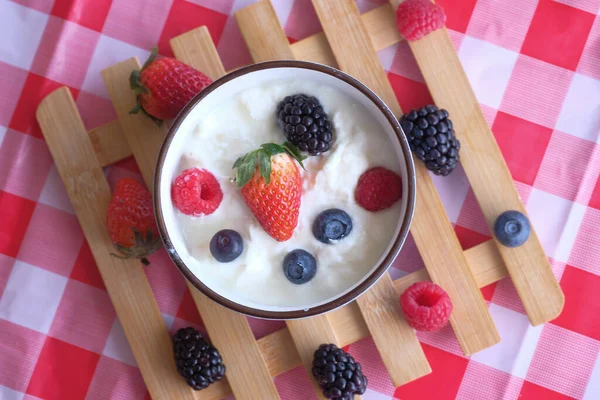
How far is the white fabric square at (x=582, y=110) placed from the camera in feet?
4.92

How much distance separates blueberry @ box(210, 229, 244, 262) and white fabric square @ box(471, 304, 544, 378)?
71 centimetres

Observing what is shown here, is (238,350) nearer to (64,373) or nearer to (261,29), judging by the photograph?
(64,373)

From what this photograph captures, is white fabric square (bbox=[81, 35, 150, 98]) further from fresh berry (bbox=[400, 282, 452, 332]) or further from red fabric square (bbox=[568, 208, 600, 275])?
red fabric square (bbox=[568, 208, 600, 275])

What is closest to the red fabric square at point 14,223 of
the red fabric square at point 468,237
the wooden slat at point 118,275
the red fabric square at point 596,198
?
the wooden slat at point 118,275

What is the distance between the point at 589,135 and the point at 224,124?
94 cm

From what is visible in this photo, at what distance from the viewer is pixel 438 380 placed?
149cm

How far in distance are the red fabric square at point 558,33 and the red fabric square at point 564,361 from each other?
0.69m

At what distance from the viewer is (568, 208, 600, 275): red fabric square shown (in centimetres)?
149

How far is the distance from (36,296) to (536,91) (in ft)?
4.58

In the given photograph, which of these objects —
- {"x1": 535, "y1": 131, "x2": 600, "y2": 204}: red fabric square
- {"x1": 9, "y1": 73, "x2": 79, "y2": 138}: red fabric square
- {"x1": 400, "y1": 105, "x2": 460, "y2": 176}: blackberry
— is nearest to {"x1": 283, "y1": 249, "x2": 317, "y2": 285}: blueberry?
{"x1": 400, "y1": 105, "x2": 460, "y2": 176}: blackberry

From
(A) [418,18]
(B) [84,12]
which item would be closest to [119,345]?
(B) [84,12]

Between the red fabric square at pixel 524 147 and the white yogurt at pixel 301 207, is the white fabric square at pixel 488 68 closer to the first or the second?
the red fabric square at pixel 524 147

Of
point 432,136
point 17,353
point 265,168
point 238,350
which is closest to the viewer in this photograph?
point 265,168

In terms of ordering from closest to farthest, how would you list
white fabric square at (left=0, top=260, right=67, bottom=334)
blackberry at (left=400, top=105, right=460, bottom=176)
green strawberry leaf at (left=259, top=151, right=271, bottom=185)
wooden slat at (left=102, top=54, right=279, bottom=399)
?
green strawberry leaf at (left=259, top=151, right=271, bottom=185) → blackberry at (left=400, top=105, right=460, bottom=176) → wooden slat at (left=102, top=54, right=279, bottom=399) → white fabric square at (left=0, top=260, right=67, bottom=334)
